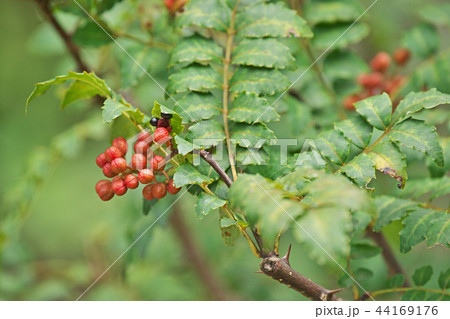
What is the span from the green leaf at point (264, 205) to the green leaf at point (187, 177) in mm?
89

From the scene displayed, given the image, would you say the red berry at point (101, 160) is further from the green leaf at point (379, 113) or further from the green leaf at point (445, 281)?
the green leaf at point (445, 281)

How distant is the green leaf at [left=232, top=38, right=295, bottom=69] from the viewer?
0.99m

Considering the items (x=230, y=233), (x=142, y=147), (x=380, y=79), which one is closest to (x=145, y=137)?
(x=142, y=147)

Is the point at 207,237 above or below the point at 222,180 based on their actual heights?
below

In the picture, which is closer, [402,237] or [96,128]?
[402,237]

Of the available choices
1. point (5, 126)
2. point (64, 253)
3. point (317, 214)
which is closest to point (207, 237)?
point (64, 253)

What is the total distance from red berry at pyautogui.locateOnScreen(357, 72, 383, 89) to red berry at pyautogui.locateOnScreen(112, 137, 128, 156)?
2.99 ft

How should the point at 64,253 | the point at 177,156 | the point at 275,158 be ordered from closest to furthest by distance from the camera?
the point at 177,156 → the point at 275,158 → the point at 64,253

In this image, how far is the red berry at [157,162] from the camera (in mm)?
839

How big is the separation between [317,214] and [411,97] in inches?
16.6

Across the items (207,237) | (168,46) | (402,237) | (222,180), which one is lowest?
(207,237)

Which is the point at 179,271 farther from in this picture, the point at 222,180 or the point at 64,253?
the point at 222,180

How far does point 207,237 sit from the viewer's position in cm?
224

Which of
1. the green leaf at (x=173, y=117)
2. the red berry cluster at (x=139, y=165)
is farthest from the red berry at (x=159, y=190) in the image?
the green leaf at (x=173, y=117)
